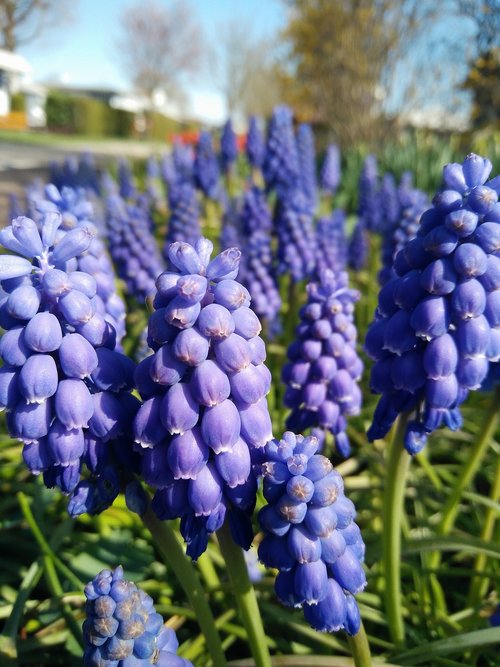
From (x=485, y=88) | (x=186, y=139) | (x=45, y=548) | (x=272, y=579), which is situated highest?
(x=485, y=88)

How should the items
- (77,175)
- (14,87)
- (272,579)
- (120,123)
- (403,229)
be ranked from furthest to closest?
(14,87), (120,123), (77,175), (403,229), (272,579)

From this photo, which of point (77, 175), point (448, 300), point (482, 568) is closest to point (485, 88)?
point (77, 175)

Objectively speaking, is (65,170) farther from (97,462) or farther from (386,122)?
(386,122)

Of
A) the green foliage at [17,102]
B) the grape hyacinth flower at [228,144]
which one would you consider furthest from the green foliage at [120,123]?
the grape hyacinth flower at [228,144]

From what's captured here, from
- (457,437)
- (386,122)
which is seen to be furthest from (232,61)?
(457,437)

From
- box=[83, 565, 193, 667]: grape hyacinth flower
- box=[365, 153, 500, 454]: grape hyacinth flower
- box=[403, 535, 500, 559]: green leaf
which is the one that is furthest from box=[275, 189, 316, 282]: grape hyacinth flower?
box=[83, 565, 193, 667]: grape hyacinth flower

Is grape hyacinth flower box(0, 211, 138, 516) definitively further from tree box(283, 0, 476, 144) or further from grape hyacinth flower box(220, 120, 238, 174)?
tree box(283, 0, 476, 144)

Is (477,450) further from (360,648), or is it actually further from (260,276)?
(260,276)
